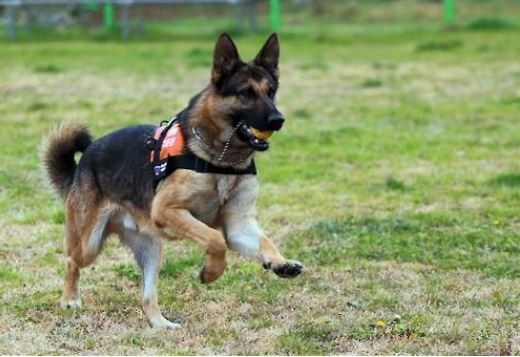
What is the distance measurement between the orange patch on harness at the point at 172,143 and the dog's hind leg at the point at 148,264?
511 mm

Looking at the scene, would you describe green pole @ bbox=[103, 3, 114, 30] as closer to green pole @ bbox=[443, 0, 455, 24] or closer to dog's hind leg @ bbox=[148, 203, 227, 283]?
green pole @ bbox=[443, 0, 455, 24]

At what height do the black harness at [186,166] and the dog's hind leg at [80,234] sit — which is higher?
the black harness at [186,166]

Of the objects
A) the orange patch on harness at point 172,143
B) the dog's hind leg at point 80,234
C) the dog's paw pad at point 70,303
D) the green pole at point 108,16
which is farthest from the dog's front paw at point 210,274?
the green pole at point 108,16

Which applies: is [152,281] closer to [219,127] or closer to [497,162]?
[219,127]

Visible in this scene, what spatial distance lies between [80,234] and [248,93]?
4.29 feet

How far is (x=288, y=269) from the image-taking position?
16.1 feet

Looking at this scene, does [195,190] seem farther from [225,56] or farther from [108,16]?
[108,16]

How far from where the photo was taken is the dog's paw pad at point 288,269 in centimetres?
489

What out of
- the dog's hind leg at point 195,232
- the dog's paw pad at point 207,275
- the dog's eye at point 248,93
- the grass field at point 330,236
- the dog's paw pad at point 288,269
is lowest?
the grass field at point 330,236

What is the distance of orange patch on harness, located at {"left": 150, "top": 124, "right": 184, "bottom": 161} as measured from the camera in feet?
17.2

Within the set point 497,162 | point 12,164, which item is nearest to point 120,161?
point 12,164

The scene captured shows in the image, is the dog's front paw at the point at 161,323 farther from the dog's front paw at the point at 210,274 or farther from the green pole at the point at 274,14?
the green pole at the point at 274,14

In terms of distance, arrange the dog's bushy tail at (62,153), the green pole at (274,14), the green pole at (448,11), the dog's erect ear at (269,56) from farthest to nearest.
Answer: the green pole at (448,11)
the green pole at (274,14)
the dog's bushy tail at (62,153)
the dog's erect ear at (269,56)

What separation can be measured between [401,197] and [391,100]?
6.34 metres
